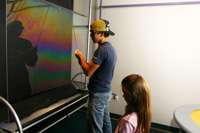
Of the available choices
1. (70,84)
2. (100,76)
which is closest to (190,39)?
(100,76)

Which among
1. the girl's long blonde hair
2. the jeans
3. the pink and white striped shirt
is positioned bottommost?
the jeans

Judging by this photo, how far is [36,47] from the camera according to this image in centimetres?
184

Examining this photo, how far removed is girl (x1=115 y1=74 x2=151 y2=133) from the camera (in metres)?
0.92

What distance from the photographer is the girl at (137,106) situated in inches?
Answer: 36.1

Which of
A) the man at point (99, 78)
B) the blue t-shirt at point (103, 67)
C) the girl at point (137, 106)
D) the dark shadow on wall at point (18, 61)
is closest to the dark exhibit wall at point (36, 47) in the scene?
the dark shadow on wall at point (18, 61)

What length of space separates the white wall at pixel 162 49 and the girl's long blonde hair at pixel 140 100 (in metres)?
1.58

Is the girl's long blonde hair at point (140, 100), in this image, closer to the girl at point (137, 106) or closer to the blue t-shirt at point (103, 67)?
the girl at point (137, 106)

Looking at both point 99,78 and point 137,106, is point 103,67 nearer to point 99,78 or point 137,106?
point 99,78

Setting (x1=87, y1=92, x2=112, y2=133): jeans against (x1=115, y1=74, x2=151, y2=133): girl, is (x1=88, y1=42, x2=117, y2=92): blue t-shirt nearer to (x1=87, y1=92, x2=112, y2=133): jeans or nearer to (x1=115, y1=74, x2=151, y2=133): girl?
(x1=87, y1=92, x2=112, y2=133): jeans

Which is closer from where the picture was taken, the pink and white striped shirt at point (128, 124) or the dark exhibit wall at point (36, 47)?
the pink and white striped shirt at point (128, 124)

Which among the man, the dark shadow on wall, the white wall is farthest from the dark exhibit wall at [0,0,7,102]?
the white wall

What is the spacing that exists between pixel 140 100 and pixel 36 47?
55.9 inches

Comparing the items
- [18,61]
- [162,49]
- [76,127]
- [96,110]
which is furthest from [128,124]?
[162,49]

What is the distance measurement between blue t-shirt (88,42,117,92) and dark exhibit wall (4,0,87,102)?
2.53 ft
